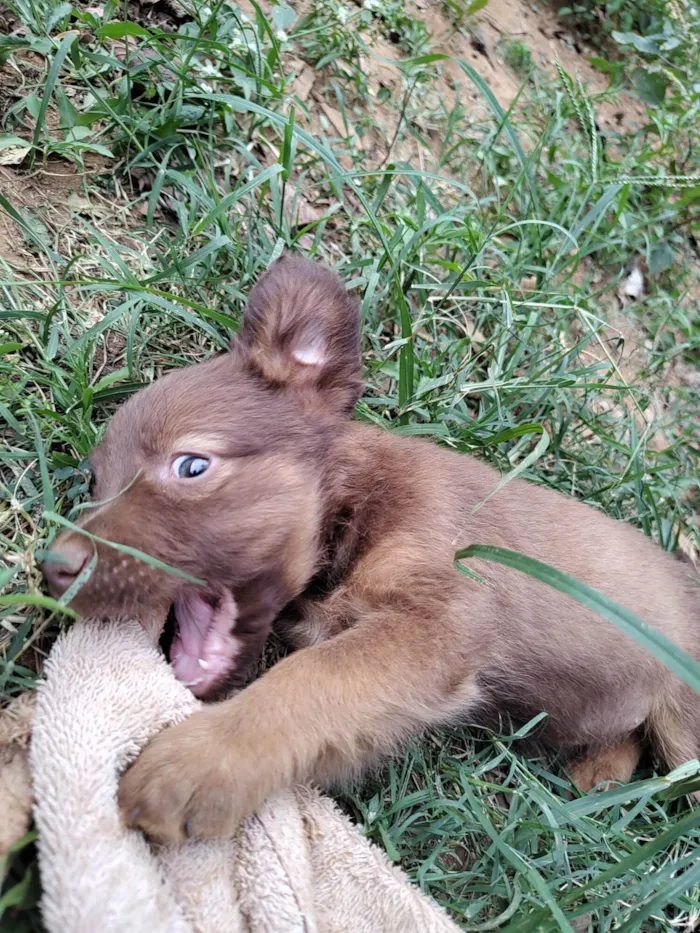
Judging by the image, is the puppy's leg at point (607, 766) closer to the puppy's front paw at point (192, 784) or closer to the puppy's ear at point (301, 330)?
the puppy's front paw at point (192, 784)

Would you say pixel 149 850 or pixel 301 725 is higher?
pixel 301 725

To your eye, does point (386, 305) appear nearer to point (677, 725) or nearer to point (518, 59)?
point (677, 725)

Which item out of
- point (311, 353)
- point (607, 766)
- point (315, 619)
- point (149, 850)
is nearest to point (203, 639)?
point (315, 619)

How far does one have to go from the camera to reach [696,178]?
13.1ft

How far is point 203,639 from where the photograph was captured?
2367 millimetres

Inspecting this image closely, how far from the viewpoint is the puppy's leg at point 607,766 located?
3.05 meters

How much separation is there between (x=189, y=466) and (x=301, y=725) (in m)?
0.93

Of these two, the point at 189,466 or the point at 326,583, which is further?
the point at 326,583

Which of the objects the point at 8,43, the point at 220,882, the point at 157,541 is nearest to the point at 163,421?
the point at 157,541

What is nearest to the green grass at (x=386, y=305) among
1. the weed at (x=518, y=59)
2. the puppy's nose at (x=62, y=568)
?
the puppy's nose at (x=62, y=568)

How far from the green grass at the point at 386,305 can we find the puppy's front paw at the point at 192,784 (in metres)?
0.28

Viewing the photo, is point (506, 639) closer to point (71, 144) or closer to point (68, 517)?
point (68, 517)

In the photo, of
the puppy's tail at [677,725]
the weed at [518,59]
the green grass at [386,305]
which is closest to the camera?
the green grass at [386,305]

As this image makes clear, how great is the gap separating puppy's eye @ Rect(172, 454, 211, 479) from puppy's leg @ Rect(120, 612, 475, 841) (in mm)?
696
